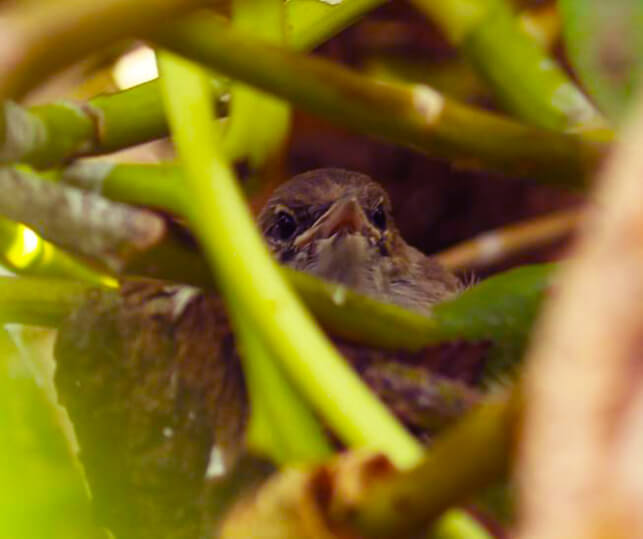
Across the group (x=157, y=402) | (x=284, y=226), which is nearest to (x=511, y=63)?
(x=157, y=402)

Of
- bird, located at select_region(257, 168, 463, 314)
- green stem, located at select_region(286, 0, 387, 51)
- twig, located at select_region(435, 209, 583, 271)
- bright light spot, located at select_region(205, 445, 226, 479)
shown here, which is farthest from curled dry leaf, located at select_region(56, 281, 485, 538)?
twig, located at select_region(435, 209, 583, 271)

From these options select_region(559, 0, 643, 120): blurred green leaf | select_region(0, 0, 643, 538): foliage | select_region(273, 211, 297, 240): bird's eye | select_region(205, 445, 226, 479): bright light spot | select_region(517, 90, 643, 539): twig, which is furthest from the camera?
select_region(273, 211, 297, 240): bird's eye

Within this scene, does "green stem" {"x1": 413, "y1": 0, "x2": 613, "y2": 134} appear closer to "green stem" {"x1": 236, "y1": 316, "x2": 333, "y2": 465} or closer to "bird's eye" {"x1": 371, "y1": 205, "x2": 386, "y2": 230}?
"green stem" {"x1": 236, "y1": 316, "x2": 333, "y2": 465}

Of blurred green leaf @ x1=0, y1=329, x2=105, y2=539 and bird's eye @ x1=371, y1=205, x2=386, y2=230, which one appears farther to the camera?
bird's eye @ x1=371, y1=205, x2=386, y2=230

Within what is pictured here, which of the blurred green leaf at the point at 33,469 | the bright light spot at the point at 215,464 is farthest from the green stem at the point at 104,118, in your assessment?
the bright light spot at the point at 215,464

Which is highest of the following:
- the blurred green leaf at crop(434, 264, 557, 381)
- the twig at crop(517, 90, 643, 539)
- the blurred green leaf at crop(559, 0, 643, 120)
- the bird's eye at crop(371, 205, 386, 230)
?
the twig at crop(517, 90, 643, 539)

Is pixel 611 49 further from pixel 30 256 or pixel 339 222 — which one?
pixel 339 222
